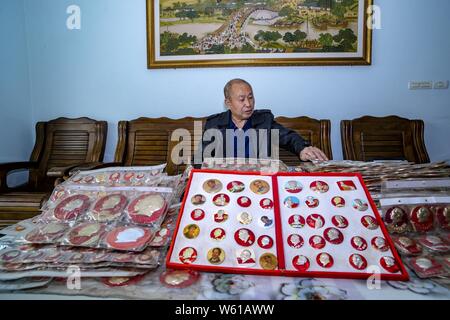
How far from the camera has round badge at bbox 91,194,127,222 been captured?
0.76m

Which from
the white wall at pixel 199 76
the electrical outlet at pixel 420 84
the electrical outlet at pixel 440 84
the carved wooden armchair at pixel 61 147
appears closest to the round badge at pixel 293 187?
the white wall at pixel 199 76

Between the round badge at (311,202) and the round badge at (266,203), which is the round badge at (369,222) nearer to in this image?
the round badge at (311,202)

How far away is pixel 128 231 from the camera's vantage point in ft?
2.24

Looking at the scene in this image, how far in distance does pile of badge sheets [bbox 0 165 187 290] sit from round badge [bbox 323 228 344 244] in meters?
0.38

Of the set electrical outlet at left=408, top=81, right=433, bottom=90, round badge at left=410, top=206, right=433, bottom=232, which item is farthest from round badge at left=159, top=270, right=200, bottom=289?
electrical outlet at left=408, top=81, right=433, bottom=90

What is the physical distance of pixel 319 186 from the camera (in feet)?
2.47

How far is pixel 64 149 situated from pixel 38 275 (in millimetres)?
2223

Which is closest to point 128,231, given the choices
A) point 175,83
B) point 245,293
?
point 245,293

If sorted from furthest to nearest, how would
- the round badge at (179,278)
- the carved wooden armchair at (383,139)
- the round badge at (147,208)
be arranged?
the carved wooden armchair at (383,139), the round badge at (147,208), the round badge at (179,278)

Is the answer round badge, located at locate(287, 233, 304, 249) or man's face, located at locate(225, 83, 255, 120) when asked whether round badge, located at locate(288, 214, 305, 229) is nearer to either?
round badge, located at locate(287, 233, 304, 249)

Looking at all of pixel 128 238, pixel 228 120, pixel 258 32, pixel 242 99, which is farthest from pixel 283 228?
pixel 258 32

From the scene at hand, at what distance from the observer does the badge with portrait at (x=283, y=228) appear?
57cm

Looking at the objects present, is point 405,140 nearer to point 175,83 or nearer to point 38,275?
point 175,83
